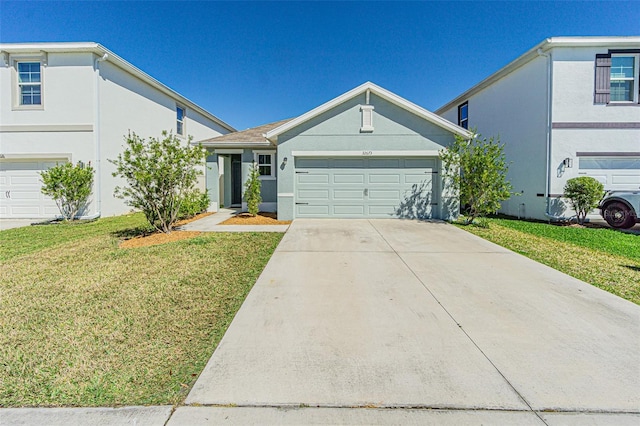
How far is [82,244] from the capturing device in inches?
293

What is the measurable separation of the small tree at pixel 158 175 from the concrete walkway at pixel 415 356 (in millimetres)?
4564

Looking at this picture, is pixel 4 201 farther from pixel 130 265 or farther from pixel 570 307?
pixel 570 307

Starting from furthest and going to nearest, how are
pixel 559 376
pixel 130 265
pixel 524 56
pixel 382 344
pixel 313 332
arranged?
pixel 524 56 < pixel 130 265 < pixel 313 332 < pixel 382 344 < pixel 559 376

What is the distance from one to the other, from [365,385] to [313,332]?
0.95 metres

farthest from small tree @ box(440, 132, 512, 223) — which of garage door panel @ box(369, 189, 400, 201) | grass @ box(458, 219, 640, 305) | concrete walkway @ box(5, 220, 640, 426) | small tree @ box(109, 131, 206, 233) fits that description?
small tree @ box(109, 131, 206, 233)

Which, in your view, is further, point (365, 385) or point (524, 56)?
point (524, 56)

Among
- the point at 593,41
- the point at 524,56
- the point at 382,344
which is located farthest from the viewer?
the point at 524,56

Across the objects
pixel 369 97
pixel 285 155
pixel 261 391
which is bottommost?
pixel 261 391

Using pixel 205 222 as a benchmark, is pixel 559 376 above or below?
below

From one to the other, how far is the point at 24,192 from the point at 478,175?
16.9 metres

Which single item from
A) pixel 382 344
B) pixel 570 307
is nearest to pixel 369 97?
pixel 570 307

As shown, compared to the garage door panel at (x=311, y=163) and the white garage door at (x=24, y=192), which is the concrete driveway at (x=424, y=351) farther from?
the white garage door at (x=24, y=192)

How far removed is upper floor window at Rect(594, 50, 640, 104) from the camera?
35.2ft

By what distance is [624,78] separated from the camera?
35.7 ft
